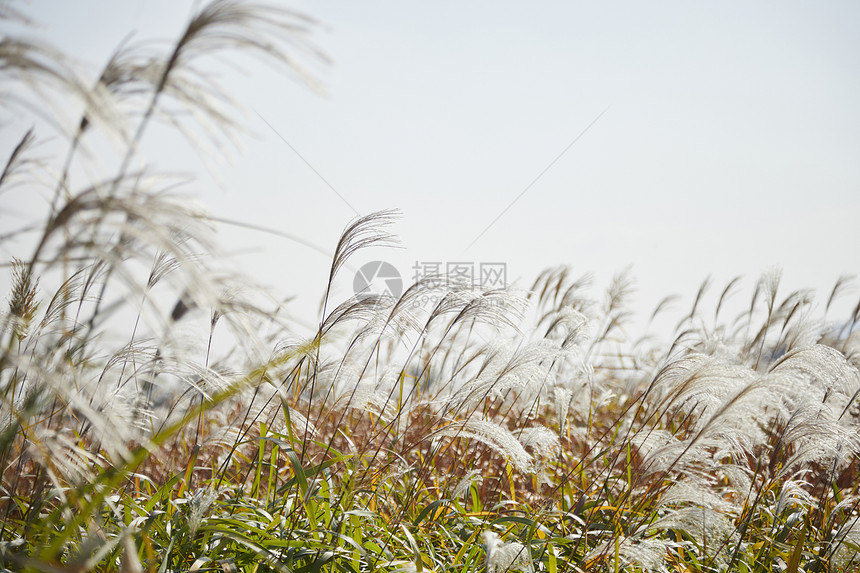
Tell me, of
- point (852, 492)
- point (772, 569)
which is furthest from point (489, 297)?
point (852, 492)

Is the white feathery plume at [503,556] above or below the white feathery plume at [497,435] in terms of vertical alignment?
below

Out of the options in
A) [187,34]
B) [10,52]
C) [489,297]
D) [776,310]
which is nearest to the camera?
[10,52]

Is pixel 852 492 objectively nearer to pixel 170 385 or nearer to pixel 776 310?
pixel 776 310

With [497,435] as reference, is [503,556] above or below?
below

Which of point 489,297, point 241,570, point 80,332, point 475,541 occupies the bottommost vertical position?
point 241,570

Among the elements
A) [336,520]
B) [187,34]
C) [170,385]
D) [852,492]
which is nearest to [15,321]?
[187,34]

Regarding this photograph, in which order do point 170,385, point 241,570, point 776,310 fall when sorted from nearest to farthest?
point 241,570
point 170,385
point 776,310

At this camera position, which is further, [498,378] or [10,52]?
[498,378]

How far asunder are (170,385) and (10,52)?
232 centimetres

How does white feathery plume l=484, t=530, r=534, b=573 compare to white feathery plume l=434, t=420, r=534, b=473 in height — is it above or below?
below

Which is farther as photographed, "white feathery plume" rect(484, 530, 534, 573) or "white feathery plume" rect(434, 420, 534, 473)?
"white feathery plume" rect(434, 420, 534, 473)

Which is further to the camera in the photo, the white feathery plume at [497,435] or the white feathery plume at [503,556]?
the white feathery plume at [497,435]

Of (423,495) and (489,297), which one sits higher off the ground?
(489,297)

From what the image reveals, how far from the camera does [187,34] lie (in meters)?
1.15
